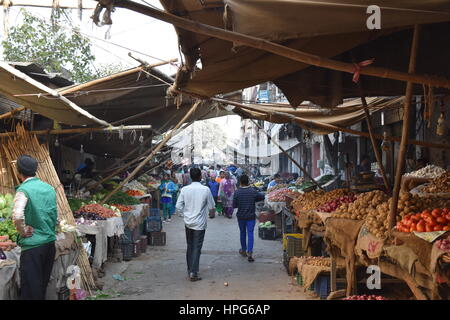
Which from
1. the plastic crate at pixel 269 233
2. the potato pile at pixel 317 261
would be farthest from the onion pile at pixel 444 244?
the plastic crate at pixel 269 233

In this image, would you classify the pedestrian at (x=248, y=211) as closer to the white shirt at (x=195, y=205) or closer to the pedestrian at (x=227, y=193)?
the white shirt at (x=195, y=205)

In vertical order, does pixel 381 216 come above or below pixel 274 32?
below

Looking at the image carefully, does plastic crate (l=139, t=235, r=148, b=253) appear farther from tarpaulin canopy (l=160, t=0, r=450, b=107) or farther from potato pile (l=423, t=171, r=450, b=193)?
potato pile (l=423, t=171, r=450, b=193)

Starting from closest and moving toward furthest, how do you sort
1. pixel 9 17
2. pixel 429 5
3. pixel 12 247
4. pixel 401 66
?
pixel 429 5
pixel 12 247
pixel 401 66
pixel 9 17

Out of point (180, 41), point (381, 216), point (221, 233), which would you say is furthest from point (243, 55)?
point (221, 233)

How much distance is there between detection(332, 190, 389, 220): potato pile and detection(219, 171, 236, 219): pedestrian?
469 inches

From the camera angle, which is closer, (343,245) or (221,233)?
(343,245)

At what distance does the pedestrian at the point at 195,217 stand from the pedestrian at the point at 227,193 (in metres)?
9.66

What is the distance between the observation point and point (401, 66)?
6.46 metres

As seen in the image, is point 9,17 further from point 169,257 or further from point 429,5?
point 429,5

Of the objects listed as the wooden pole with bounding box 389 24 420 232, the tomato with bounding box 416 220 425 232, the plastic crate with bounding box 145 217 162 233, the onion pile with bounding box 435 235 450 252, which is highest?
the wooden pole with bounding box 389 24 420 232

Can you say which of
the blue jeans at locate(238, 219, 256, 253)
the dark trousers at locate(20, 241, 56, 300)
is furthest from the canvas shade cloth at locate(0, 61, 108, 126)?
the blue jeans at locate(238, 219, 256, 253)

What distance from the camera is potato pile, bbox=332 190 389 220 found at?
617 cm

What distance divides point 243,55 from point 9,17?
6631 millimetres
